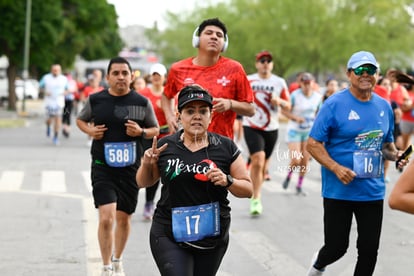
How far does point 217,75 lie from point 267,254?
2.39m

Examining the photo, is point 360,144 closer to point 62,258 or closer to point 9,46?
point 62,258

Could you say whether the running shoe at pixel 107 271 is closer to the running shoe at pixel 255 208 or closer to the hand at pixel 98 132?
the hand at pixel 98 132

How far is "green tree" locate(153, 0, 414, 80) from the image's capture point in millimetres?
51750

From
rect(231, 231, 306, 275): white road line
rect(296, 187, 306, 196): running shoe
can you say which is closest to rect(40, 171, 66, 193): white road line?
rect(296, 187, 306, 196): running shoe

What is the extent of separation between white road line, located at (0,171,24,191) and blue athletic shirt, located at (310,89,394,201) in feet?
25.8

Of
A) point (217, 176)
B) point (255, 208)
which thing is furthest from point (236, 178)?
point (255, 208)

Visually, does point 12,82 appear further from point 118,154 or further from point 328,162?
point 328,162

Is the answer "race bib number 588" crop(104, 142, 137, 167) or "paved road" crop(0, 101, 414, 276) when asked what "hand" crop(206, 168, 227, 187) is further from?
"paved road" crop(0, 101, 414, 276)

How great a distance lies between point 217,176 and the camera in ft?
15.8

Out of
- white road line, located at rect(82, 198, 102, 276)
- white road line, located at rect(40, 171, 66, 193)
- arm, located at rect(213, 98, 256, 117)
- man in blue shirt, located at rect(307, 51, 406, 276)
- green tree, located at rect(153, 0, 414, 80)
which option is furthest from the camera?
green tree, located at rect(153, 0, 414, 80)

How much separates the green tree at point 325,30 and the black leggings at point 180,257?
47.1 meters

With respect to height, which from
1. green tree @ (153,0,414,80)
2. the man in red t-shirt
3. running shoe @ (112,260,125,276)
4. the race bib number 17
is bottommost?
running shoe @ (112,260,125,276)

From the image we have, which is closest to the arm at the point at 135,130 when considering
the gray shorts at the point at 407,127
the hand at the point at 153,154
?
the hand at the point at 153,154

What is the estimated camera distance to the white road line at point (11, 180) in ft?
44.1
